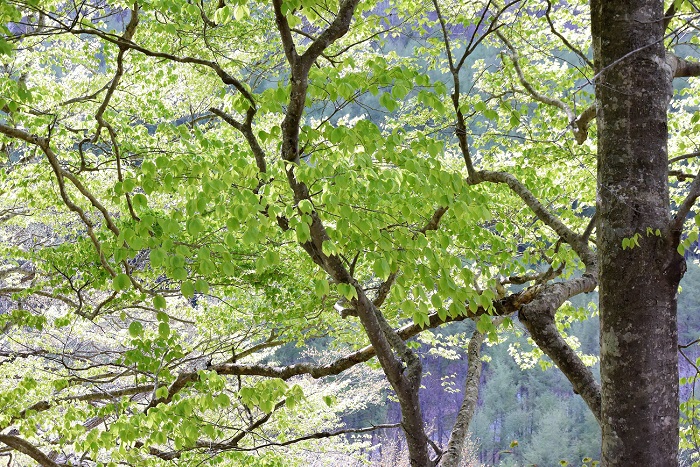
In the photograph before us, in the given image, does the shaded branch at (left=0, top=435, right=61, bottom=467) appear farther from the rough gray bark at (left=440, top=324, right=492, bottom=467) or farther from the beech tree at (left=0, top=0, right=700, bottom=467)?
the rough gray bark at (left=440, top=324, right=492, bottom=467)

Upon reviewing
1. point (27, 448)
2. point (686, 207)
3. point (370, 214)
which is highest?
point (370, 214)

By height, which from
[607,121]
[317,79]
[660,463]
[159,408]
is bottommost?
[660,463]

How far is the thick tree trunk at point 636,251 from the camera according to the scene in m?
1.85

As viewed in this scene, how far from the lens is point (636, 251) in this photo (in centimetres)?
190

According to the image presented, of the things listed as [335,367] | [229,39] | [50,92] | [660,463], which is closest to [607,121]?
[660,463]

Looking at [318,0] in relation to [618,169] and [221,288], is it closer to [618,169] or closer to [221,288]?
[618,169]

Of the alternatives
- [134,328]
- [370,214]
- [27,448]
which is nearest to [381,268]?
[370,214]

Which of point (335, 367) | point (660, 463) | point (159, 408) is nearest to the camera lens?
point (660, 463)

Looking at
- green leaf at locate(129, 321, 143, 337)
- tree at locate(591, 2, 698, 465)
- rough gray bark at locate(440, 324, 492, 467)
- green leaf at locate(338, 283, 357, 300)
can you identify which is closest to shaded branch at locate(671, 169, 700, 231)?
tree at locate(591, 2, 698, 465)

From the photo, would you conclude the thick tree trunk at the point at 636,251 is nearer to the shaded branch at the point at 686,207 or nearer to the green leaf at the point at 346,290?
the shaded branch at the point at 686,207

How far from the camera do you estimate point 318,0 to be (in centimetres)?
281

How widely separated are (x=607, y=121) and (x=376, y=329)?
1617mm

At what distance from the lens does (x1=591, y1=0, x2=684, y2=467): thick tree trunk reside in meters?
1.85

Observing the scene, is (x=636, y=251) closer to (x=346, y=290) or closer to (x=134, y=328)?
(x=346, y=290)
